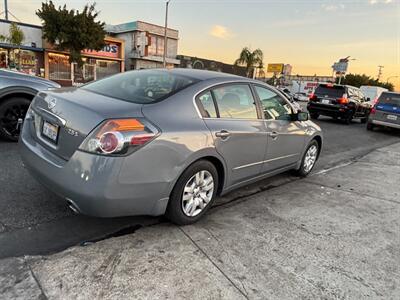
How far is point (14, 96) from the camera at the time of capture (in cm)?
541

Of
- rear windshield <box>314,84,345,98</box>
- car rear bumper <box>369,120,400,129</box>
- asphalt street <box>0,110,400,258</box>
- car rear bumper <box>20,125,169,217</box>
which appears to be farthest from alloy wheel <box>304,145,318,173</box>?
rear windshield <box>314,84,345,98</box>

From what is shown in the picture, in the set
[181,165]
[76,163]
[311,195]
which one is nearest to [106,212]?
[76,163]

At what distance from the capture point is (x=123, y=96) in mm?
3098

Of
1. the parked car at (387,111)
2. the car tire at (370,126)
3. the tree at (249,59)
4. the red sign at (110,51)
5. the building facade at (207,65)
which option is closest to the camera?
the parked car at (387,111)

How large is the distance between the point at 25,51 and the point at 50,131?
2686cm

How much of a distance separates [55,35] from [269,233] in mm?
26056

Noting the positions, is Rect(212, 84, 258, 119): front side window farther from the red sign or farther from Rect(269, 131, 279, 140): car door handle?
the red sign

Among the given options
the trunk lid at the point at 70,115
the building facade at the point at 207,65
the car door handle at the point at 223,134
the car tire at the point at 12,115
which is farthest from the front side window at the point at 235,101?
the building facade at the point at 207,65

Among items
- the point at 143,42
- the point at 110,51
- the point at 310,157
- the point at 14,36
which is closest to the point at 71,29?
the point at 14,36

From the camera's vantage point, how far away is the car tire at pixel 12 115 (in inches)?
212

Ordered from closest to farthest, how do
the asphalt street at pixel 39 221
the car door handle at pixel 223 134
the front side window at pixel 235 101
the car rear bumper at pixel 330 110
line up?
the asphalt street at pixel 39 221 < the car door handle at pixel 223 134 < the front side window at pixel 235 101 < the car rear bumper at pixel 330 110

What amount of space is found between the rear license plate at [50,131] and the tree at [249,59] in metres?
44.9

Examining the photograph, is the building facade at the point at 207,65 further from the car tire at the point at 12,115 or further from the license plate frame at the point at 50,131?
the license plate frame at the point at 50,131

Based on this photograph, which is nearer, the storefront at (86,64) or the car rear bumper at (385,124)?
the car rear bumper at (385,124)
